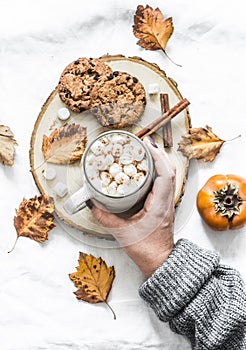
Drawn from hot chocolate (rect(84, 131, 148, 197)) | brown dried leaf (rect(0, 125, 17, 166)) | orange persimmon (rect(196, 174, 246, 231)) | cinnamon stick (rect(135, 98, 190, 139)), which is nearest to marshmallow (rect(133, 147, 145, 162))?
hot chocolate (rect(84, 131, 148, 197))

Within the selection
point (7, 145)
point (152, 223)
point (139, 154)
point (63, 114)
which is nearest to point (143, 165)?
point (139, 154)

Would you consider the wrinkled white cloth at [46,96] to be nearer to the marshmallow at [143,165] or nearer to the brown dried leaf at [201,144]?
the brown dried leaf at [201,144]

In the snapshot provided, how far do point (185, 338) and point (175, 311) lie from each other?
0.14m

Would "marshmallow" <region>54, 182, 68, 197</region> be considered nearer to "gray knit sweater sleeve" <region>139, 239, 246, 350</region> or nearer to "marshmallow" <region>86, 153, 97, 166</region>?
"marshmallow" <region>86, 153, 97, 166</region>

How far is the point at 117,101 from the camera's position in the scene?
1.36 metres

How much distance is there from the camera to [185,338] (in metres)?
1.40

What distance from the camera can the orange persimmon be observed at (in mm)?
1364

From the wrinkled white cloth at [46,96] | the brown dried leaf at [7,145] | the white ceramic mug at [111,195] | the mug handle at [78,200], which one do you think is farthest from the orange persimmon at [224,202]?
the brown dried leaf at [7,145]

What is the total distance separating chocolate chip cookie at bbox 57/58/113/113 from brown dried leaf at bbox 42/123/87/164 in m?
0.05

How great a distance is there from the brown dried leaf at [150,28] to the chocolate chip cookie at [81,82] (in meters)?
0.14

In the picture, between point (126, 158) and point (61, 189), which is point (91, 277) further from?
point (126, 158)

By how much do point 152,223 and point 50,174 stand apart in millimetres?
252

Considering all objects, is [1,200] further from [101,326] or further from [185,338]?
[185,338]

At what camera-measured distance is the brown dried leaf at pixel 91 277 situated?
4.60ft
